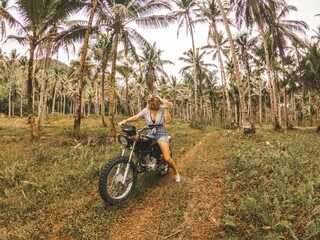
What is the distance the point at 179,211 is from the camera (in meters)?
4.25

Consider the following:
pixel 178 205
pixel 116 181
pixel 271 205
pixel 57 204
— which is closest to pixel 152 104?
pixel 116 181

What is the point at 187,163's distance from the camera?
7.86m

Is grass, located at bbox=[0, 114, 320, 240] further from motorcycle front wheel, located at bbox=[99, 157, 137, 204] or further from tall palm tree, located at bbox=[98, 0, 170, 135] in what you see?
tall palm tree, located at bbox=[98, 0, 170, 135]

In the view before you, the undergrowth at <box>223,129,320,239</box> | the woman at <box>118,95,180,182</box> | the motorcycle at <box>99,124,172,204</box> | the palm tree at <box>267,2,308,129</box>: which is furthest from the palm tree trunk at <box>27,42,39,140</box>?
the palm tree at <box>267,2,308,129</box>

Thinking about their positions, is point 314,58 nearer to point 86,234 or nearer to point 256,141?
point 256,141

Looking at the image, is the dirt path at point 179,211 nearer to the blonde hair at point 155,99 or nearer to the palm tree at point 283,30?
the blonde hair at point 155,99

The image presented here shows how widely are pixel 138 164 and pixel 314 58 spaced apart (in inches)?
841

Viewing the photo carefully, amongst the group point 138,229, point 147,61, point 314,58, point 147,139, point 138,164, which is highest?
point 147,61

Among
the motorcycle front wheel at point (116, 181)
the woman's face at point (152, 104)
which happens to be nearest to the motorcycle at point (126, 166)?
the motorcycle front wheel at point (116, 181)

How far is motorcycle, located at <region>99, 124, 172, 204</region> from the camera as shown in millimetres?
4363

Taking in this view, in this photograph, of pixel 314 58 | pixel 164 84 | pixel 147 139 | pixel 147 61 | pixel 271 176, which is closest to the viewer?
pixel 147 139

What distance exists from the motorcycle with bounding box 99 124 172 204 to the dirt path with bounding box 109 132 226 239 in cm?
48

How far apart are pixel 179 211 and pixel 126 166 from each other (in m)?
1.37

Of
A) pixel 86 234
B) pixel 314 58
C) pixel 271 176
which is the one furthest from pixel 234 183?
pixel 314 58
